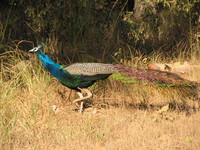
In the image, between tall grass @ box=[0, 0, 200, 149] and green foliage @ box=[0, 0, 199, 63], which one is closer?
tall grass @ box=[0, 0, 200, 149]

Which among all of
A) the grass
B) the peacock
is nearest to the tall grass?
the grass

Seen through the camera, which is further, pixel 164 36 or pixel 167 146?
pixel 164 36

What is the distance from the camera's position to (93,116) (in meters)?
5.26

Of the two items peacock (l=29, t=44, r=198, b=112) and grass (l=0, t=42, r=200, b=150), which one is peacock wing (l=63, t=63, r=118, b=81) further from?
grass (l=0, t=42, r=200, b=150)

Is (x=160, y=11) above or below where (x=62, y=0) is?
below

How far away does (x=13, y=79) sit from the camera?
235 inches

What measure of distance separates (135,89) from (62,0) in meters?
2.37

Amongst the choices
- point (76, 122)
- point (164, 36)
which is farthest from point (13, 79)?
point (164, 36)

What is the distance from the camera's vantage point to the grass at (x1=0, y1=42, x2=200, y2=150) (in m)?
4.13

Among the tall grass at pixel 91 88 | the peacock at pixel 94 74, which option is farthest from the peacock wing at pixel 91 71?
the tall grass at pixel 91 88

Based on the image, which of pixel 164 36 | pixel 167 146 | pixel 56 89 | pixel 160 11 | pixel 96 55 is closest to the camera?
pixel 167 146

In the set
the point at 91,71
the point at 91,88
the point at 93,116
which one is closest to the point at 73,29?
the point at 91,88

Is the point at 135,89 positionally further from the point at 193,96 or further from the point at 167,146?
the point at 167,146

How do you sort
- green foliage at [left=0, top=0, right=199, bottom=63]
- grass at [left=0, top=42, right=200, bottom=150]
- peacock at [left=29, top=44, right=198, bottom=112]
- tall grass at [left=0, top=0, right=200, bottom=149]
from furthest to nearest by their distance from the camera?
green foliage at [left=0, top=0, right=199, bottom=63], peacock at [left=29, top=44, right=198, bottom=112], tall grass at [left=0, top=0, right=200, bottom=149], grass at [left=0, top=42, right=200, bottom=150]
